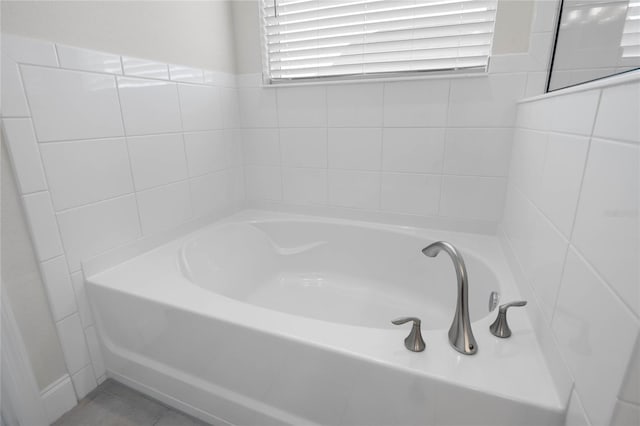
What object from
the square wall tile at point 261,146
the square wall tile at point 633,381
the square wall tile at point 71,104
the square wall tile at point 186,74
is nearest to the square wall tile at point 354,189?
the square wall tile at point 261,146

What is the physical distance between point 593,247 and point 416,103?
1104mm

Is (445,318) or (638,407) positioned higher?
(638,407)

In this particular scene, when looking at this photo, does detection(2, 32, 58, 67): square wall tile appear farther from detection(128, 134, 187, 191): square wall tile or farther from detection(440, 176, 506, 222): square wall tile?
detection(440, 176, 506, 222): square wall tile

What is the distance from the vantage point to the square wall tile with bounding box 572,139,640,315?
1.50 feet

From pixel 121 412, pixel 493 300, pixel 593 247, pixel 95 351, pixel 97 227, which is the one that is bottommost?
pixel 121 412

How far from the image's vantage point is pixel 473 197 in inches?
60.6

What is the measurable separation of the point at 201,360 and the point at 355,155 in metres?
1.17

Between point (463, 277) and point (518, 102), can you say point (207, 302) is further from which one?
point (518, 102)

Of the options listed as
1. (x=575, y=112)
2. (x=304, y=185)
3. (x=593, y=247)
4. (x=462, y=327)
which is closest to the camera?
(x=593, y=247)

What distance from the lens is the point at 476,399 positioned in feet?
2.29

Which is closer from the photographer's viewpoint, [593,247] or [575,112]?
[593,247]

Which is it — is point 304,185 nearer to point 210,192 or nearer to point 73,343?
point 210,192

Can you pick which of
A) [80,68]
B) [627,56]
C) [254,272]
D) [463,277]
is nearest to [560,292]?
[463,277]

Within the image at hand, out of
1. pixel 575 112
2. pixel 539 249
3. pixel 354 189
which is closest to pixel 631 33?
pixel 575 112
